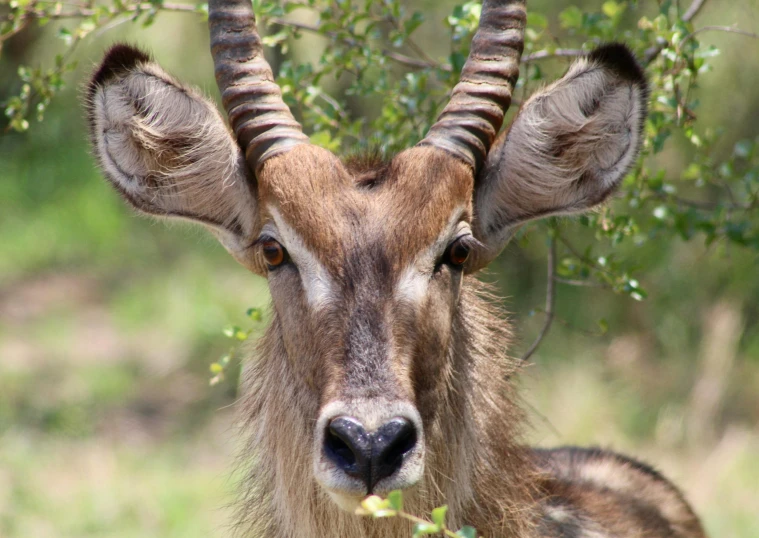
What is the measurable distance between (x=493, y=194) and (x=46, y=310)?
855 cm

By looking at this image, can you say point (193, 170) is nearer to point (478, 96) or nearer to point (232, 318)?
point (478, 96)

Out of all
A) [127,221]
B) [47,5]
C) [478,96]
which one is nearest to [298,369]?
[478,96]

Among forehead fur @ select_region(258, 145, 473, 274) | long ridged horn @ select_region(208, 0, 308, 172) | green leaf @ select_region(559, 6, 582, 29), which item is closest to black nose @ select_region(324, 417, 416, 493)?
forehead fur @ select_region(258, 145, 473, 274)

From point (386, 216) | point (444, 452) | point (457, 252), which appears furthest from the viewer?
point (444, 452)

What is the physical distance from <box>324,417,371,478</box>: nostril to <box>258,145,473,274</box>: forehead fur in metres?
0.61

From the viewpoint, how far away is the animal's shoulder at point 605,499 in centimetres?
456

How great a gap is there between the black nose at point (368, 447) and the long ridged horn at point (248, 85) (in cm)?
126

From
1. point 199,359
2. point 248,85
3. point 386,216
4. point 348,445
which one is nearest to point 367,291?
point 386,216

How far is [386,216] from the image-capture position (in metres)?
3.72

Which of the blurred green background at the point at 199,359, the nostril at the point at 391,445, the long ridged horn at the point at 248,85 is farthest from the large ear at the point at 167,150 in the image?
the blurred green background at the point at 199,359

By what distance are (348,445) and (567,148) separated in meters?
1.67

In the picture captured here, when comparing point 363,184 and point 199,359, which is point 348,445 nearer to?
point 363,184

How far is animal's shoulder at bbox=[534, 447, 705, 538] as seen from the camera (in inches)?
180

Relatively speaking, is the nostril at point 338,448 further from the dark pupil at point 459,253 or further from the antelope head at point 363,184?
the dark pupil at point 459,253
